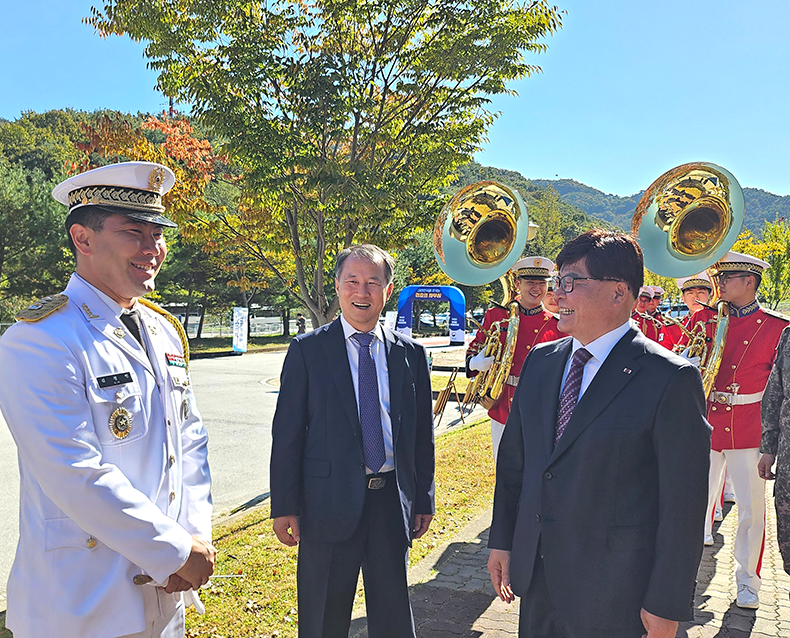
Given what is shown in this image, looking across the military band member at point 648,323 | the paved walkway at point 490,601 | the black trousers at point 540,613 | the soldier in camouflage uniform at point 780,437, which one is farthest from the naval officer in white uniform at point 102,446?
the military band member at point 648,323

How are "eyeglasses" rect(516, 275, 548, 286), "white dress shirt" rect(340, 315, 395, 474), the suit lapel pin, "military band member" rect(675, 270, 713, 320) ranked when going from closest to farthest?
the suit lapel pin < "white dress shirt" rect(340, 315, 395, 474) < "eyeglasses" rect(516, 275, 548, 286) < "military band member" rect(675, 270, 713, 320)

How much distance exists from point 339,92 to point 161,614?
15.2 ft

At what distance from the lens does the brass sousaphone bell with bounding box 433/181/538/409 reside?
16.4 ft

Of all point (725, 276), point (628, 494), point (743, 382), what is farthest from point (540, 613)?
point (725, 276)

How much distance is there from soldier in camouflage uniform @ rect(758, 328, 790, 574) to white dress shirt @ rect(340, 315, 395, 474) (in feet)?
7.10

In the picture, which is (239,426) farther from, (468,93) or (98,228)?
(98,228)

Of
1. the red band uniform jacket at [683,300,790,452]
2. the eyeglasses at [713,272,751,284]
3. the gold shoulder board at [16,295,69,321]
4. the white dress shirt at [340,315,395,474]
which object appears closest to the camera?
the gold shoulder board at [16,295,69,321]

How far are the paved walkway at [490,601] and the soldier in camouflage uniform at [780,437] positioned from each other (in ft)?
2.97

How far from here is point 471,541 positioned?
5223 mm

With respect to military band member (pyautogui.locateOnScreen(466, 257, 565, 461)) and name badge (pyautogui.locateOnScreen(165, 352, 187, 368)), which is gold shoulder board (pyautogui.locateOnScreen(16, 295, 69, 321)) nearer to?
name badge (pyautogui.locateOnScreen(165, 352, 187, 368))

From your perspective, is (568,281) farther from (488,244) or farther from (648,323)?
(648,323)

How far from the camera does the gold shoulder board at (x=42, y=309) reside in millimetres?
2027

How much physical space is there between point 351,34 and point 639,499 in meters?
5.02

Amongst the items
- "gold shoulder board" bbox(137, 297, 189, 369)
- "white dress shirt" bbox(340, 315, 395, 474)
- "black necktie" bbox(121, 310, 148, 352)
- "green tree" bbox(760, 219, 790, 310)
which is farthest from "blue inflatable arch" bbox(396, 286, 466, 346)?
"green tree" bbox(760, 219, 790, 310)
